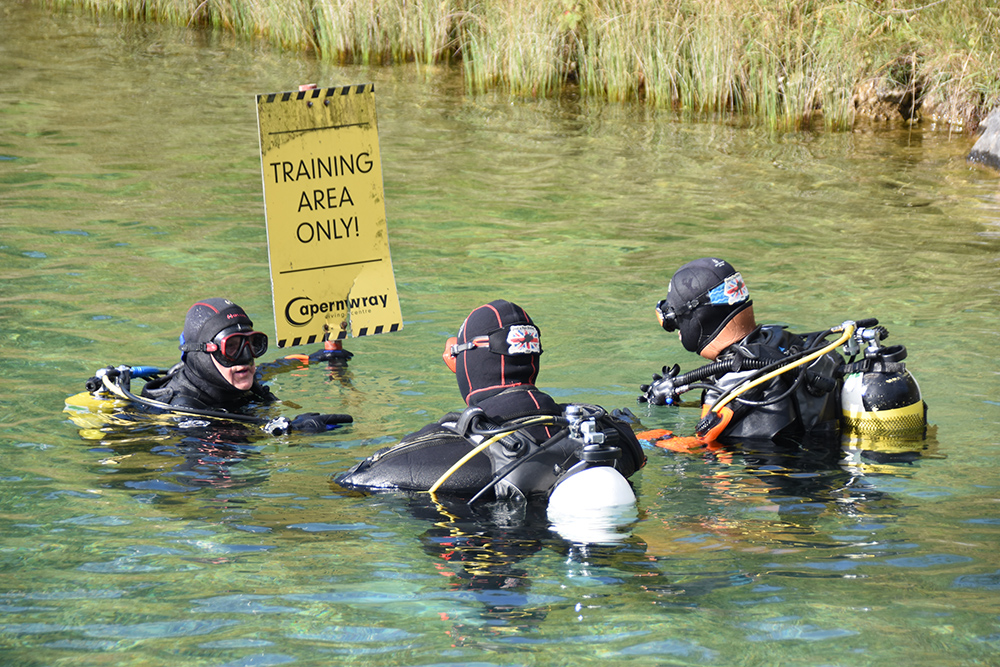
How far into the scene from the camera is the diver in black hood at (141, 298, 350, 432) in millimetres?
5898

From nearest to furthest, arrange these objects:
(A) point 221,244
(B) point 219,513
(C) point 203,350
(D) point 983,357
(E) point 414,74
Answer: (B) point 219,513
(C) point 203,350
(D) point 983,357
(A) point 221,244
(E) point 414,74

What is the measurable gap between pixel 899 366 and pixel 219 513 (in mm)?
3388

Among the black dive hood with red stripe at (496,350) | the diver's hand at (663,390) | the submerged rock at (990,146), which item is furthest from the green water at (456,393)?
the black dive hood with red stripe at (496,350)

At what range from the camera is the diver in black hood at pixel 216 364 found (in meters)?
5.90

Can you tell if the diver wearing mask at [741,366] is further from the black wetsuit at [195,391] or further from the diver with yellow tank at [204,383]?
the black wetsuit at [195,391]

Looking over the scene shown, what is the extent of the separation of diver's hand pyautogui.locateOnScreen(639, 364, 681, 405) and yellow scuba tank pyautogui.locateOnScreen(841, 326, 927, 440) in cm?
88

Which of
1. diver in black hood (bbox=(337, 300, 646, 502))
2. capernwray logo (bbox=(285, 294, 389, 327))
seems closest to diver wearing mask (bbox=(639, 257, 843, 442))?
diver in black hood (bbox=(337, 300, 646, 502))

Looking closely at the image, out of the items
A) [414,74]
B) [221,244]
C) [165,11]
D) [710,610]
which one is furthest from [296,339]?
[165,11]

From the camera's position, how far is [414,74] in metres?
17.3

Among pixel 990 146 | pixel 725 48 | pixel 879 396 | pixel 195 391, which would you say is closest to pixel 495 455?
pixel 879 396

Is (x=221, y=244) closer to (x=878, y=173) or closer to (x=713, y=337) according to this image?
(x=713, y=337)

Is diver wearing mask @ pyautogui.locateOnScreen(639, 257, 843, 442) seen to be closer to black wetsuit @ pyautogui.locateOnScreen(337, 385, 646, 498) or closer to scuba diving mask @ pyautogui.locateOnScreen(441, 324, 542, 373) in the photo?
black wetsuit @ pyautogui.locateOnScreen(337, 385, 646, 498)

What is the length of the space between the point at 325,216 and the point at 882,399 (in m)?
3.12

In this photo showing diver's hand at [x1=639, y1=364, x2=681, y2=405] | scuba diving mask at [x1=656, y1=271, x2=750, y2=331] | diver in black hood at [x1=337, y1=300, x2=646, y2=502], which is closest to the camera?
diver in black hood at [x1=337, y1=300, x2=646, y2=502]
